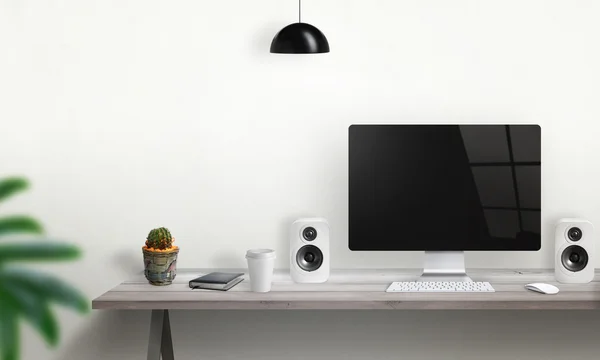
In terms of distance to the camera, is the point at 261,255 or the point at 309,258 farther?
the point at 309,258

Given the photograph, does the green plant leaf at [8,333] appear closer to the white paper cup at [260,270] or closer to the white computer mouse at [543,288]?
the white paper cup at [260,270]

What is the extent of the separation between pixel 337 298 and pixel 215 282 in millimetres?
455

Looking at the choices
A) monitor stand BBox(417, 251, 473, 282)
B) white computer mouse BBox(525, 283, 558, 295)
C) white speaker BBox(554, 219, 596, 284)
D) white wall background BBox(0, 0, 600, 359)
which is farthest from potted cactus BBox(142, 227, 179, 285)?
white speaker BBox(554, 219, 596, 284)

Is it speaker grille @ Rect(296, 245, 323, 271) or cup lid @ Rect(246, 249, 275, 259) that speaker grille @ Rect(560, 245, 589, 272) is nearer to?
speaker grille @ Rect(296, 245, 323, 271)

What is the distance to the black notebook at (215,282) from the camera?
2.71 meters

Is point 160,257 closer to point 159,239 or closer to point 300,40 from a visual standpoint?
point 159,239

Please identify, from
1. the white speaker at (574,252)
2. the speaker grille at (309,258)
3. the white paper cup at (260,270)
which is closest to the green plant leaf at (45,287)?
the white paper cup at (260,270)

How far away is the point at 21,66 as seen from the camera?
3033mm

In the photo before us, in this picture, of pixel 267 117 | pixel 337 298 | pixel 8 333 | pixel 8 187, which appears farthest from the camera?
pixel 267 117

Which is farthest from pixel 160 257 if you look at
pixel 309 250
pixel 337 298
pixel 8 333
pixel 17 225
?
pixel 8 333

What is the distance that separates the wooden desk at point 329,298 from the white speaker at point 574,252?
0.04 m

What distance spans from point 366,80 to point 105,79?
103 cm

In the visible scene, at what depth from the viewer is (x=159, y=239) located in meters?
2.79

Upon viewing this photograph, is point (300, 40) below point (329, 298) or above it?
above
